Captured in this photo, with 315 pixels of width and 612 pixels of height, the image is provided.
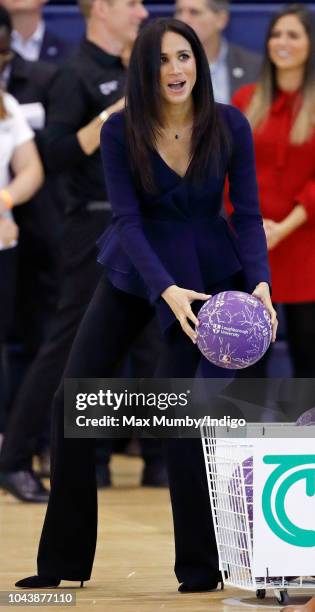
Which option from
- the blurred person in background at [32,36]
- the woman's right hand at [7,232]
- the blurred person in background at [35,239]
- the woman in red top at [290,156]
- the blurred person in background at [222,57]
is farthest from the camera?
the blurred person in background at [32,36]

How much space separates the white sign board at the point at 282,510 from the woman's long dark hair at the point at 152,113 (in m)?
0.86

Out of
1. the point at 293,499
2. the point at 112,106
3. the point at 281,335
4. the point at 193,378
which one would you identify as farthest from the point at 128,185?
the point at 281,335

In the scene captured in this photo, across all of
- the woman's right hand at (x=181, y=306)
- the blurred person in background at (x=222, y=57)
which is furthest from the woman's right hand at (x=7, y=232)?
the woman's right hand at (x=181, y=306)

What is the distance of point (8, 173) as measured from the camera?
21.2ft

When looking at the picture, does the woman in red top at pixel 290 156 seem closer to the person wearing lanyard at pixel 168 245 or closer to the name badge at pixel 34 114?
the name badge at pixel 34 114

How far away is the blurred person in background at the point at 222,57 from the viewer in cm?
702

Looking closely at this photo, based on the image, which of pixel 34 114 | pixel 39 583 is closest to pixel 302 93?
pixel 34 114

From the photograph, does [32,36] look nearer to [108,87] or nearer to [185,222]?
[108,87]

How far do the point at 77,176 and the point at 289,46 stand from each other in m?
1.10

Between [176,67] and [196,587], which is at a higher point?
[176,67]

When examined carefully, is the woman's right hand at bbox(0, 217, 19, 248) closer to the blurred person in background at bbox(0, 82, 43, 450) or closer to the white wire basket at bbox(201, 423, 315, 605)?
the blurred person in background at bbox(0, 82, 43, 450)

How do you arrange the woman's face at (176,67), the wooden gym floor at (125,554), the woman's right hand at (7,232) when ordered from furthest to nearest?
the woman's right hand at (7,232) < the woman's face at (176,67) < the wooden gym floor at (125,554)

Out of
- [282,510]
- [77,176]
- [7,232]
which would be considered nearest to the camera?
[282,510]

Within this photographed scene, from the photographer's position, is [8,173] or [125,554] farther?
[8,173]
